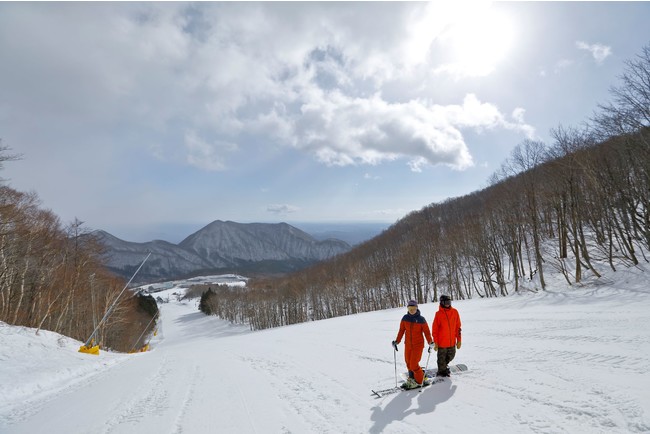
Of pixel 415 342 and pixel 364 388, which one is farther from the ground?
pixel 415 342

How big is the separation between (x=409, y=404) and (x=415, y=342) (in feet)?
4.59

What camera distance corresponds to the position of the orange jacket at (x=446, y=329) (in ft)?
24.5

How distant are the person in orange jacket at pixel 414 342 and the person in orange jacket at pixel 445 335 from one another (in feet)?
1.27

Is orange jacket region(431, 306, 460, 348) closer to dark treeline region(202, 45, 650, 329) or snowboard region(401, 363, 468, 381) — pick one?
snowboard region(401, 363, 468, 381)

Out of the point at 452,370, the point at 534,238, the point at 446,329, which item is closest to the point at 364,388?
the point at 452,370

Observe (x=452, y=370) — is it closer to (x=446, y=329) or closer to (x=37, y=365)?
(x=446, y=329)

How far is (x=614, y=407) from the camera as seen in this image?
Result: 489 cm

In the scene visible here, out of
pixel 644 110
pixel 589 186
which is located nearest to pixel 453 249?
pixel 589 186

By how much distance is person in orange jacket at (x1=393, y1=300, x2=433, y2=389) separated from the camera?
706 cm

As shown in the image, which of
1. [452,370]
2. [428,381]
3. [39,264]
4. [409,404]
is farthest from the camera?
[39,264]

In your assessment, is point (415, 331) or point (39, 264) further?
point (39, 264)

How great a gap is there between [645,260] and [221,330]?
8631cm

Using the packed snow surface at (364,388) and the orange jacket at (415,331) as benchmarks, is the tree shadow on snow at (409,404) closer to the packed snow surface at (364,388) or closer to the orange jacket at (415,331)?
the packed snow surface at (364,388)

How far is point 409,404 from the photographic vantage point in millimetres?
6227
